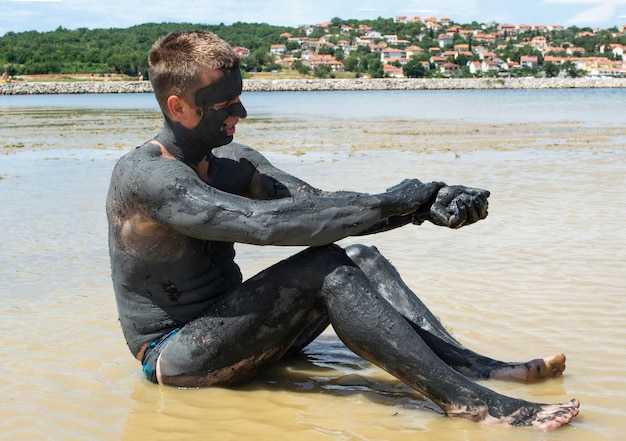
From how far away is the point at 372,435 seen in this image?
298cm

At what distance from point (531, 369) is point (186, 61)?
1.97m

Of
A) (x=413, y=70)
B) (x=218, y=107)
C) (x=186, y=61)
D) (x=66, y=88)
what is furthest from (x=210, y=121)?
(x=413, y=70)

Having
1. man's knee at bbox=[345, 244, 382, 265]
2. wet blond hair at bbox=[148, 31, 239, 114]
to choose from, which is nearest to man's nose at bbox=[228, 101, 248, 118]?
wet blond hair at bbox=[148, 31, 239, 114]

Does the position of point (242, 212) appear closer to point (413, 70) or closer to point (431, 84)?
point (431, 84)

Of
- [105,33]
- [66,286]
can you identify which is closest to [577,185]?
[66,286]

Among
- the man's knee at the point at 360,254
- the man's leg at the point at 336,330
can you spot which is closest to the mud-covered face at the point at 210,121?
the man's leg at the point at 336,330

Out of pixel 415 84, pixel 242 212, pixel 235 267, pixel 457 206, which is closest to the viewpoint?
pixel 242 212

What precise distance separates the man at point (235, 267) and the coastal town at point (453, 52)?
10973cm

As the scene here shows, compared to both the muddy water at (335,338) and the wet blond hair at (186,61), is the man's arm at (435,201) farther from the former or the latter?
the muddy water at (335,338)

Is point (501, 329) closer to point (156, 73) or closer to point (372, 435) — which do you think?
point (372, 435)

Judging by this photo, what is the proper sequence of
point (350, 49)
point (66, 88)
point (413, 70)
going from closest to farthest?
1. point (66, 88)
2. point (413, 70)
3. point (350, 49)

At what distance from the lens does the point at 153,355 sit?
3381mm

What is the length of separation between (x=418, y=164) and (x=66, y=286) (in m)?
7.29

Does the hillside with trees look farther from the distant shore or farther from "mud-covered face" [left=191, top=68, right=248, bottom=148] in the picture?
"mud-covered face" [left=191, top=68, right=248, bottom=148]
